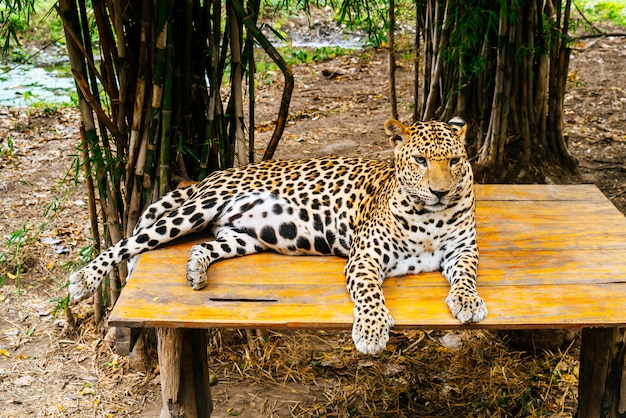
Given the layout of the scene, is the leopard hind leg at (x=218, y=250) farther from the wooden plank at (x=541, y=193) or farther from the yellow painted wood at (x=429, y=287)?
the wooden plank at (x=541, y=193)

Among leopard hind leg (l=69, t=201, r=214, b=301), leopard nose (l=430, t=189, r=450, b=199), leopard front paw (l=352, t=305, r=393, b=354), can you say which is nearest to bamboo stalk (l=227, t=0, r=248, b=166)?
leopard hind leg (l=69, t=201, r=214, b=301)

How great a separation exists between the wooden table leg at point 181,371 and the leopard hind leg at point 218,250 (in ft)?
1.09

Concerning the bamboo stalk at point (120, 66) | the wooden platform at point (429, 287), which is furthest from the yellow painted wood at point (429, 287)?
the bamboo stalk at point (120, 66)

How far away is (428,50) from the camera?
6070mm

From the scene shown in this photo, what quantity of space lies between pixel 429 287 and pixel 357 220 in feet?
2.04

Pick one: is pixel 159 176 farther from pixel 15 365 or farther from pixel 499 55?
pixel 499 55

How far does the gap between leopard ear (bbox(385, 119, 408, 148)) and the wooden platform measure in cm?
67

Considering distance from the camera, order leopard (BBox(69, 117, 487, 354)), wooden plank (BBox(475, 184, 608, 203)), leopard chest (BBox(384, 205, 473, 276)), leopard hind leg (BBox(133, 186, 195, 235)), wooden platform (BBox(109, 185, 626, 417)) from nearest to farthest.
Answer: wooden platform (BBox(109, 185, 626, 417)), leopard (BBox(69, 117, 487, 354)), leopard chest (BBox(384, 205, 473, 276)), leopard hind leg (BBox(133, 186, 195, 235)), wooden plank (BBox(475, 184, 608, 203))

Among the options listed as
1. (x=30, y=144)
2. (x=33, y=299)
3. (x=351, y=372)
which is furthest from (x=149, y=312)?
(x=30, y=144)

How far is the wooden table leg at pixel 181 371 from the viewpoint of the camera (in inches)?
148

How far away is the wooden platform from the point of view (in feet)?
10.9

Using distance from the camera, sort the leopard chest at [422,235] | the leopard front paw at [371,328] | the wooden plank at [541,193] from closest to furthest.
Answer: the leopard front paw at [371,328], the leopard chest at [422,235], the wooden plank at [541,193]

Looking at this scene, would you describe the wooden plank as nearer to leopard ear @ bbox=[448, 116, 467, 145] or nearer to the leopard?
the leopard

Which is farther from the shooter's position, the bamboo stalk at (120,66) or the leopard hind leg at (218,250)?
the bamboo stalk at (120,66)
